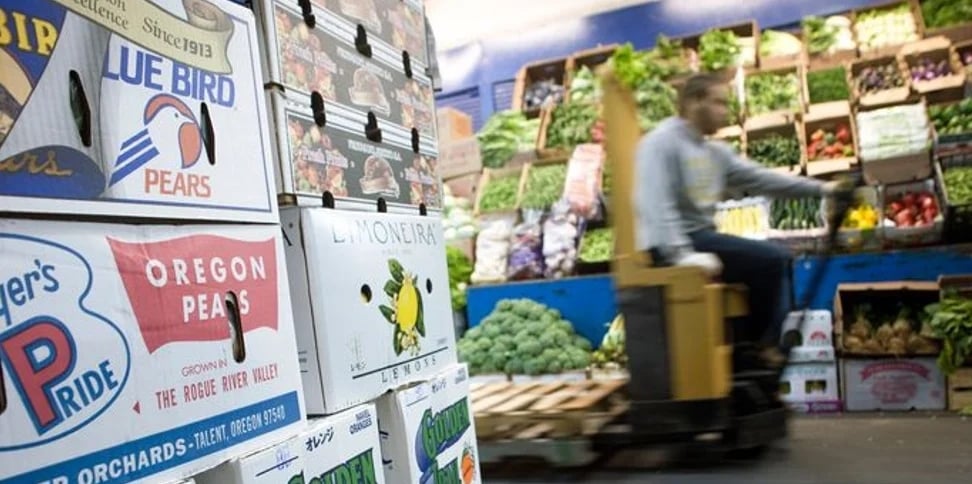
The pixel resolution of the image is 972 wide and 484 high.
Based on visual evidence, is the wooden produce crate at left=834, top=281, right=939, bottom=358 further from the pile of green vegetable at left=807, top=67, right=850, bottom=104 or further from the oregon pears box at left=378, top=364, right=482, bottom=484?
the oregon pears box at left=378, top=364, right=482, bottom=484

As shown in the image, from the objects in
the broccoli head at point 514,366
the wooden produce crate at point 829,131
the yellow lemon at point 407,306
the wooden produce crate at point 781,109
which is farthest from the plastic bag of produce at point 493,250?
the yellow lemon at point 407,306

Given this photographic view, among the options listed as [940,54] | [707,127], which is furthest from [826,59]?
[707,127]

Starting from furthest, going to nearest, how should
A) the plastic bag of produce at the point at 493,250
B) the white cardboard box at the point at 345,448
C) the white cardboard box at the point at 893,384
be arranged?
1. the plastic bag of produce at the point at 493,250
2. the white cardboard box at the point at 893,384
3. the white cardboard box at the point at 345,448

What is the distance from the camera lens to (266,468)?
121cm

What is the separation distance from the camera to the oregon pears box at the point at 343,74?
1544 mm

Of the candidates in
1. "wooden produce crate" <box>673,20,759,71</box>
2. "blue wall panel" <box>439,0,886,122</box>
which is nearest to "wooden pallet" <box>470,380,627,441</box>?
"wooden produce crate" <box>673,20,759,71</box>

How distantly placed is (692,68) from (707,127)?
3.71 metres

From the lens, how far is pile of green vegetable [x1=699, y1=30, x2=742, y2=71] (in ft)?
20.9

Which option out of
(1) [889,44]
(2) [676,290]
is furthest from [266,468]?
(1) [889,44]

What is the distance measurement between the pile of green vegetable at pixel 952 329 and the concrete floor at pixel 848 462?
12.4 inches

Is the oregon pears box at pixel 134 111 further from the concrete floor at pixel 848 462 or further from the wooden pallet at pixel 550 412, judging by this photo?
the concrete floor at pixel 848 462

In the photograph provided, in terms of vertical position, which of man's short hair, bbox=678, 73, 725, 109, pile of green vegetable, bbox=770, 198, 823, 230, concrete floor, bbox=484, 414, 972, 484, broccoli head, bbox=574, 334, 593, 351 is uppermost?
man's short hair, bbox=678, 73, 725, 109

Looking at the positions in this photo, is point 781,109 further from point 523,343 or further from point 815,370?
point 523,343

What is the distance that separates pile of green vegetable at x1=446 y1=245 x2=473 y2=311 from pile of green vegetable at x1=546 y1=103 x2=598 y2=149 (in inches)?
49.0
